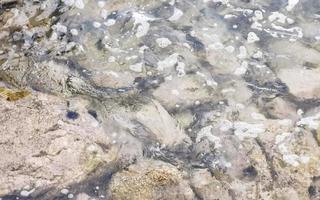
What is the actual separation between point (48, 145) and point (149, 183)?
92 centimetres

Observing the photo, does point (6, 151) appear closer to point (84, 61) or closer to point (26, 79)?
point (26, 79)

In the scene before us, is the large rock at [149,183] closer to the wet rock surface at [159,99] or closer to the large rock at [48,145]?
the wet rock surface at [159,99]

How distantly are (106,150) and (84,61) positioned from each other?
1.23 m

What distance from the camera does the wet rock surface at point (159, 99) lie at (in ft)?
12.1

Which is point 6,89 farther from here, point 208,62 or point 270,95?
point 270,95

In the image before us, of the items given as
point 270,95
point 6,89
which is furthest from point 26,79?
point 270,95

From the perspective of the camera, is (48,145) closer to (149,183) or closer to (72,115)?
(72,115)

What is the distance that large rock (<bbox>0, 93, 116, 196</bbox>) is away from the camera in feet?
12.0

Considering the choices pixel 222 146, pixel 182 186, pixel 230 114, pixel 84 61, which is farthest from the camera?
pixel 84 61

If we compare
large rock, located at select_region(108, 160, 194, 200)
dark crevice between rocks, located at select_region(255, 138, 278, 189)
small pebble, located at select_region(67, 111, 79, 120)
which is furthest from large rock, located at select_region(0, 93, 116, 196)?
dark crevice between rocks, located at select_region(255, 138, 278, 189)

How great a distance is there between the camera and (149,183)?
12.0 ft

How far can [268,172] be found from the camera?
3809mm

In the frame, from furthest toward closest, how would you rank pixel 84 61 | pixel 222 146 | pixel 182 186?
pixel 84 61 → pixel 222 146 → pixel 182 186

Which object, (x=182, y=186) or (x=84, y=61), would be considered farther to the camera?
(x=84, y=61)
